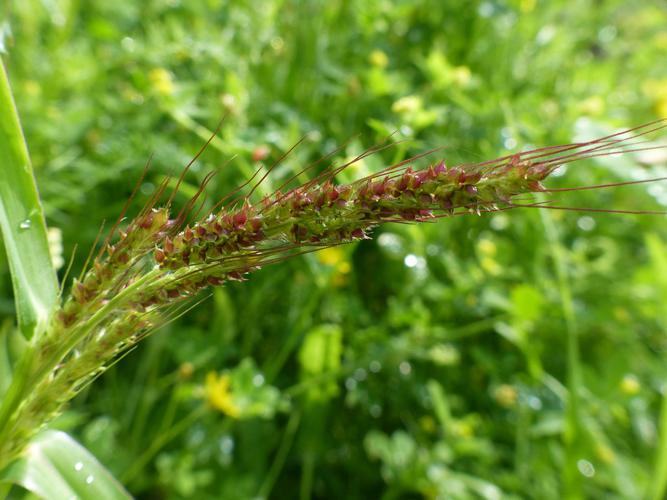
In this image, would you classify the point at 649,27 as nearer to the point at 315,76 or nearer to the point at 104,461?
the point at 315,76

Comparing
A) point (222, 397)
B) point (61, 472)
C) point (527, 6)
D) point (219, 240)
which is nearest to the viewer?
point (219, 240)

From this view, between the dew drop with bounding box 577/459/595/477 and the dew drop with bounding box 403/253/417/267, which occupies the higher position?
the dew drop with bounding box 403/253/417/267

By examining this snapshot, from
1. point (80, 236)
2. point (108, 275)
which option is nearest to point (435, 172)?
point (108, 275)

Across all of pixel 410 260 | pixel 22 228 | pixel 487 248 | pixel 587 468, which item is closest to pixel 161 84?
pixel 410 260

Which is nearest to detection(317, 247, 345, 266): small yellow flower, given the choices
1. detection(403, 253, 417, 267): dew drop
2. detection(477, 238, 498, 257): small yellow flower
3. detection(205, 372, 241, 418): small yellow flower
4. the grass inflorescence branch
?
detection(403, 253, 417, 267): dew drop

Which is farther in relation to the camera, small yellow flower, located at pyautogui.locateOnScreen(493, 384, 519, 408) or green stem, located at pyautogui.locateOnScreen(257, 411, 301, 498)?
small yellow flower, located at pyautogui.locateOnScreen(493, 384, 519, 408)

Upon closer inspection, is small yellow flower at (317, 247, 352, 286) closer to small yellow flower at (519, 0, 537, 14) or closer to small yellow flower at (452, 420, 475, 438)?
small yellow flower at (452, 420, 475, 438)

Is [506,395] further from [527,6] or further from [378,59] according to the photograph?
[527,6]
